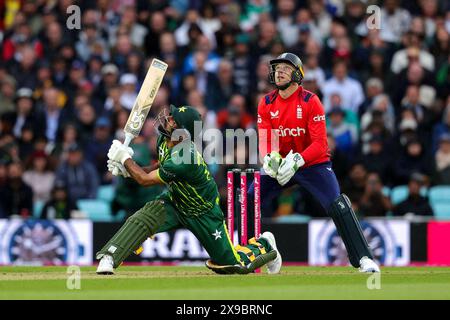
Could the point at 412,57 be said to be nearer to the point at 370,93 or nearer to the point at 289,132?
the point at 370,93

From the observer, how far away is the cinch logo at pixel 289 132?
1184cm

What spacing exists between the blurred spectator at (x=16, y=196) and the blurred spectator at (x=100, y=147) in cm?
99

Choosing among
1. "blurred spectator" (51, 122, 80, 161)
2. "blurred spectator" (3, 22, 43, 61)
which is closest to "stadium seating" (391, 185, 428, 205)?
"blurred spectator" (51, 122, 80, 161)

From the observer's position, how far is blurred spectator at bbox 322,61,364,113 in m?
17.6

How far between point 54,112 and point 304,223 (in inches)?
168

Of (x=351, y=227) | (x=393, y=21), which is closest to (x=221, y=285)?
(x=351, y=227)

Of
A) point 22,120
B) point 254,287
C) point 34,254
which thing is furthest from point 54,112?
point 254,287

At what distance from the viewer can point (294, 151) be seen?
12.0 metres

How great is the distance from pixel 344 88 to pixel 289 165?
6358 mm

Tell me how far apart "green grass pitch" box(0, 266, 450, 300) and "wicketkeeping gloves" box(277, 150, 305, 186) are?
3.15 ft

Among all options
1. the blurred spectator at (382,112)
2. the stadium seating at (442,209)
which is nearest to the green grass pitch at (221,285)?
the stadium seating at (442,209)

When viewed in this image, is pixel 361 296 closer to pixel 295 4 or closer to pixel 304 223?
pixel 304 223

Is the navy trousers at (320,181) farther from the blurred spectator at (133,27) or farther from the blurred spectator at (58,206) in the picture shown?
the blurred spectator at (133,27)

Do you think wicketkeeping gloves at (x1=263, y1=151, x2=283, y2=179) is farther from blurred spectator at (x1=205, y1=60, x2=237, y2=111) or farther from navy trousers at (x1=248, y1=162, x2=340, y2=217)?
blurred spectator at (x1=205, y1=60, x2=237, y2=111)
